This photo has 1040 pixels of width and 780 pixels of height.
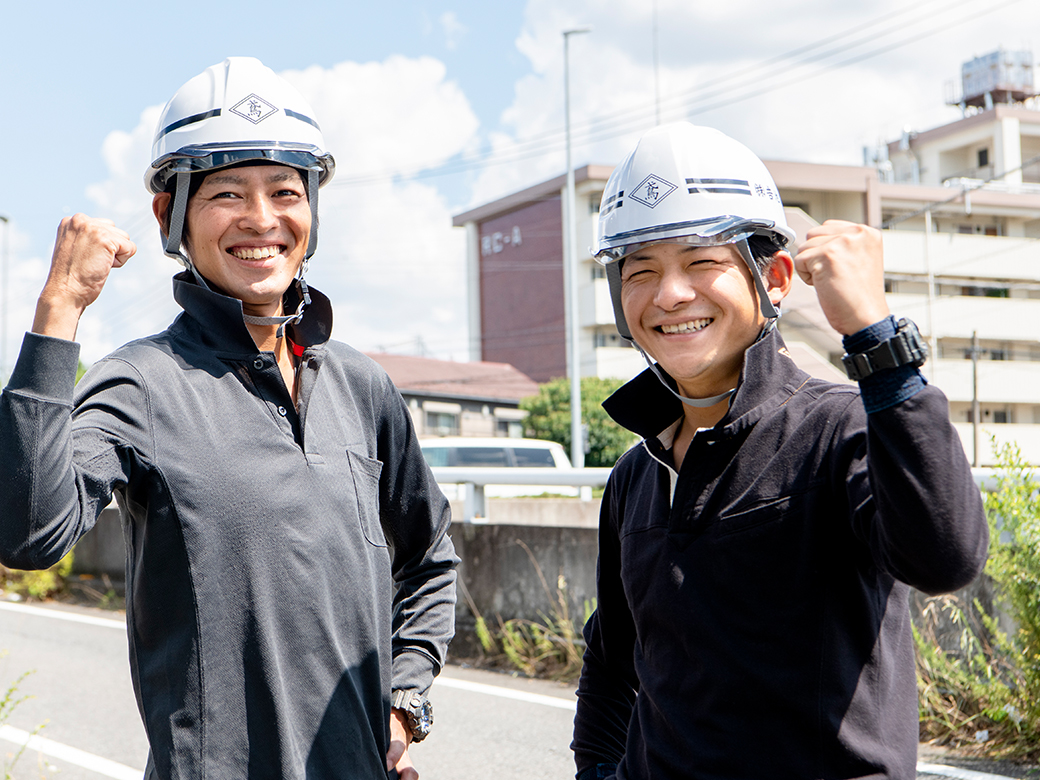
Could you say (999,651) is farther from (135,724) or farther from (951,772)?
(135,724)

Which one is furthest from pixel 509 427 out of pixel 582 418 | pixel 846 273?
pixel 846 273

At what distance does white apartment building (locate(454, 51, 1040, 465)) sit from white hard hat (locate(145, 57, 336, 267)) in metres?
41.5

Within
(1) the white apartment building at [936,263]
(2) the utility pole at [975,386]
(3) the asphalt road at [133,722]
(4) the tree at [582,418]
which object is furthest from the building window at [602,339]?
(3) the asphalt road at [133,722]

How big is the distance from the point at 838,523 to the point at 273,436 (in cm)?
120

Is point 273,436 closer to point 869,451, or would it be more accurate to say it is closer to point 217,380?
point 217,380

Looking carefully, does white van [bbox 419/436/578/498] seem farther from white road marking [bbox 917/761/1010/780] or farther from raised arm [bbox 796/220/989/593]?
raised arm [bbox 796/220/989/593]

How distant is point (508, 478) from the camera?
26.5 ft

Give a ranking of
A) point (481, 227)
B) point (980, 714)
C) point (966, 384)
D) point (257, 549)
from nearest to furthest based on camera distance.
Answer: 1. point (257, 549)
2. point (980, 714)
3. point (966, 384)
4. point (481, 227)

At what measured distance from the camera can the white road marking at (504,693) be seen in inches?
261

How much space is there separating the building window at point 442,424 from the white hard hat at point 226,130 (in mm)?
44529

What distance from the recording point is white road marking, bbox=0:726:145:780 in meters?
5.59

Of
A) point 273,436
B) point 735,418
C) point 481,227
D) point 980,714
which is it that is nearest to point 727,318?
point 735,418

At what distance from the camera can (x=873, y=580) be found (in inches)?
74.9

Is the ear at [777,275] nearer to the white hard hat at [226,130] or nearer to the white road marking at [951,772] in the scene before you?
the white hard hat at [226,130]
